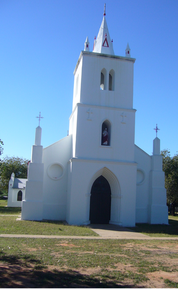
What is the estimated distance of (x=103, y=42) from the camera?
71.7 feet

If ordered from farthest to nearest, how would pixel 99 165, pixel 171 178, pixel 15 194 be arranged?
pixel 15 194 < pixel 171 178 < pixel 99 165

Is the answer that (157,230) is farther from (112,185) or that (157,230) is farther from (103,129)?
(103,129)

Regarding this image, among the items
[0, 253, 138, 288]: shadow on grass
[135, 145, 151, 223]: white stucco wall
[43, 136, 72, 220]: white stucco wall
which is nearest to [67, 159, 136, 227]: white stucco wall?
[43, 136, 72, 220]: white stucco wall

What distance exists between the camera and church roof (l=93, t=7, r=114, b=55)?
21634 mm

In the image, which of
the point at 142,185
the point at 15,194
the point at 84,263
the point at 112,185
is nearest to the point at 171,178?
the point at 142,185

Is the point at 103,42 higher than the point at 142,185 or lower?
higher

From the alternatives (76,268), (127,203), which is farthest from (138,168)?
(76,268)

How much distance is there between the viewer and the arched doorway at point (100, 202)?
65.0 ft

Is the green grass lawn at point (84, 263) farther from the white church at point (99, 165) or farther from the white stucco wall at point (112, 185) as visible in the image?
the white church at point (99, 165)

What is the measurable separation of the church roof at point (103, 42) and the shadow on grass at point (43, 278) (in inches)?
699

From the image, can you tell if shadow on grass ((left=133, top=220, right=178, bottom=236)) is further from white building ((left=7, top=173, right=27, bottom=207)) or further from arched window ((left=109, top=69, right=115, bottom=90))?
white building ((left=7, top=173, right=27, bottom=207))

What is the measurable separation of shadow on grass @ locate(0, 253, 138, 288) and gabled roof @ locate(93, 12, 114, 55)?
17.8 m

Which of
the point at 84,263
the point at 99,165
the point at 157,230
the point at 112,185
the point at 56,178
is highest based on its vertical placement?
the point at 99,165

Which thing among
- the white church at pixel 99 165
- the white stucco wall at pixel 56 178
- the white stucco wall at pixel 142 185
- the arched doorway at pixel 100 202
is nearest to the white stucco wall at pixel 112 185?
the white church at pixel 99 165
